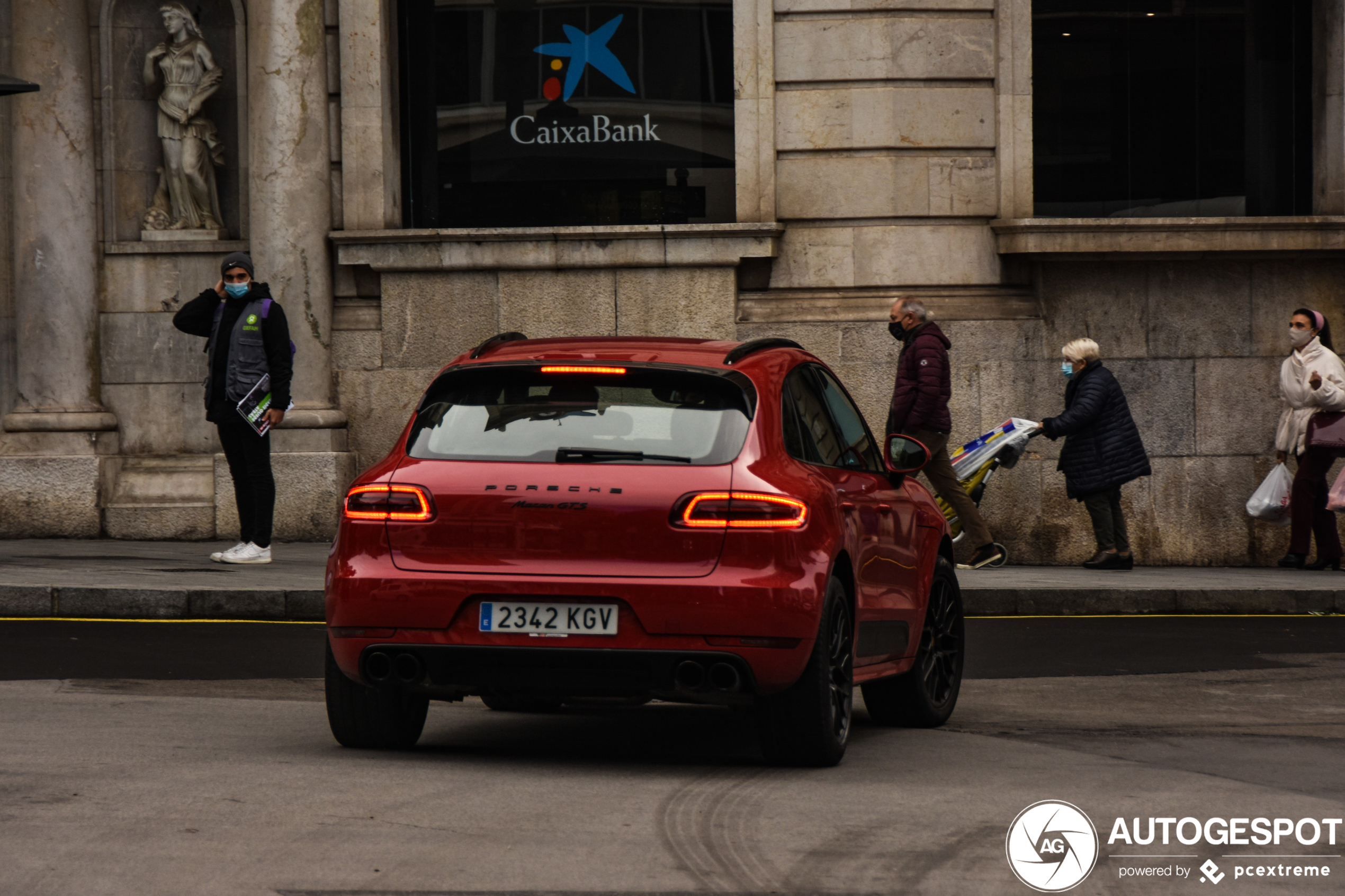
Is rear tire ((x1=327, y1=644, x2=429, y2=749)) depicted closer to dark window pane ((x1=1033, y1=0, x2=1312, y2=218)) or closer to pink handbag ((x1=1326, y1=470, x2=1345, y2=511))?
pink handbag ((x1=1326, y1=470, x2=1345, y2=511))


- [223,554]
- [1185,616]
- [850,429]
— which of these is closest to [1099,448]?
[1185,616]

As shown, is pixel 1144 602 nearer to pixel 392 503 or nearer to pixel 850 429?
pixel 850 429

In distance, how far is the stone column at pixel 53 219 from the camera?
51.3ft

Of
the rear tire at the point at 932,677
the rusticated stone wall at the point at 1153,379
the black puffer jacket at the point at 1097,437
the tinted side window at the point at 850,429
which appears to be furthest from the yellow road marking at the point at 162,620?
the black puffer jacket at the point at 1097,437

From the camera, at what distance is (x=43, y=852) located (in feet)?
16.2

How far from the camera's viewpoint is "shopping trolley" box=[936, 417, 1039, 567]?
47.4ft

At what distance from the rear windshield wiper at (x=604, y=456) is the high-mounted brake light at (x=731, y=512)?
0.18 metres

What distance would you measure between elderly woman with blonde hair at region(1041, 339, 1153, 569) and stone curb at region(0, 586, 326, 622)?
5.91 metres

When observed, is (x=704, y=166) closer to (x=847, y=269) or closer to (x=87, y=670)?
(x=847, y=269)

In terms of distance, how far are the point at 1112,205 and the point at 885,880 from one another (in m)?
12.3

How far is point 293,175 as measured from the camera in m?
15.7

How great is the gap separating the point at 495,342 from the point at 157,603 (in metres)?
5.04

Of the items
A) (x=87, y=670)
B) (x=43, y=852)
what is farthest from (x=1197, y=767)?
(x=87, y=670)

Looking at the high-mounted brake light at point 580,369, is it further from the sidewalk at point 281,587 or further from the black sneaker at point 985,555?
the black sneaker at point 985,555
